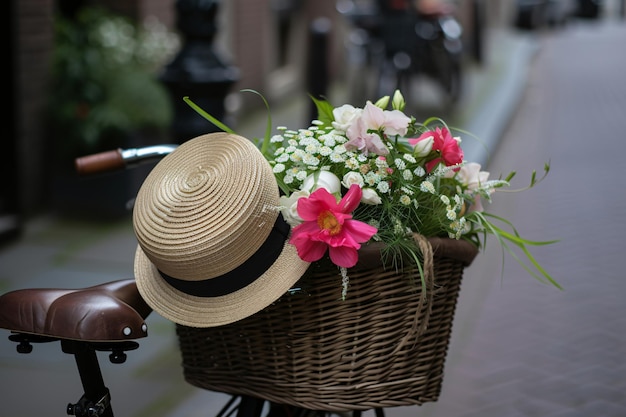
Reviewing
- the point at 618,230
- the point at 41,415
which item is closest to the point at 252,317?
the point at 41,415

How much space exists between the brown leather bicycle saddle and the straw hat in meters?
0.13

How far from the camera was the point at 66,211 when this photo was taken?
719 centimetres

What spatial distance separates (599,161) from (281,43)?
16.6 ft

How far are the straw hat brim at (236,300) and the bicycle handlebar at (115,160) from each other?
0.57m

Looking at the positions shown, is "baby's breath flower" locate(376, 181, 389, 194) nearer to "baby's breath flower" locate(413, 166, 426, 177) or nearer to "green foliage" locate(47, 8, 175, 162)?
"baby's breath flower" locate(413, 166, 426, 177)

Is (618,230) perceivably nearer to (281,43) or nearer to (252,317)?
(252,317)

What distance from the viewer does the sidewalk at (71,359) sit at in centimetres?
410

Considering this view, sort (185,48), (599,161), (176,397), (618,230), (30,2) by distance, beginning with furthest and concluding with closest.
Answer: (599,161), (618,230), (30,2), (185,48), (176,397)

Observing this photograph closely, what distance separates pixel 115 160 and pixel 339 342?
0.85 m

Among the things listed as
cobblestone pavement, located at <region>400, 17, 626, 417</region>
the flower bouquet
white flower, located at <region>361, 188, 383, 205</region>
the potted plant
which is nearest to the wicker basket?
the flower bouquet

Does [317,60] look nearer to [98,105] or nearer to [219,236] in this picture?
[98,105]

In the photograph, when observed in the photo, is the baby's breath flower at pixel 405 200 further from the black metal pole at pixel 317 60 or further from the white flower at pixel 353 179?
the black metal pole at pixel 317 60

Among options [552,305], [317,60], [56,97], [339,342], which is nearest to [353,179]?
[339,342]

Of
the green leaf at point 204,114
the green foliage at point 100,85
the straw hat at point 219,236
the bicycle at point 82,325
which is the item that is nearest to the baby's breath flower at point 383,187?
the straw hat at point 219,236
